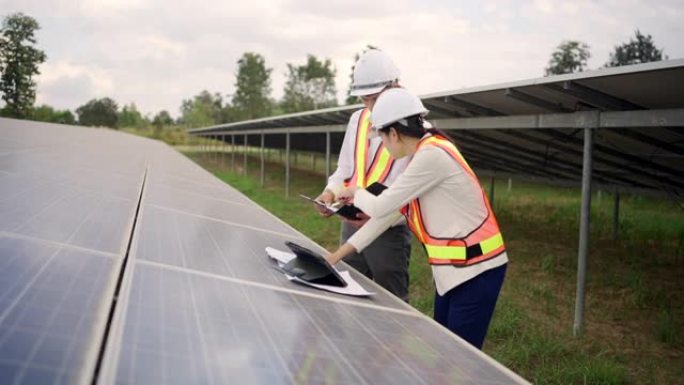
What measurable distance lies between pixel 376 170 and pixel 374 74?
21.0 inches

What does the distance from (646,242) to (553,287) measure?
4315 millimetres

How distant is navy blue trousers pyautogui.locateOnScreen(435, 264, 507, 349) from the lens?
253 centimetres

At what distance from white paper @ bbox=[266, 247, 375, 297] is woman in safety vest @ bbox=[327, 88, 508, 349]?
17 cm

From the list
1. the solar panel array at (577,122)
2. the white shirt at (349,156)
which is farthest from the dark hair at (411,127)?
the solar panel array at (577,122)

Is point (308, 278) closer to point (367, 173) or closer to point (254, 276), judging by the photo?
point (254, 276)

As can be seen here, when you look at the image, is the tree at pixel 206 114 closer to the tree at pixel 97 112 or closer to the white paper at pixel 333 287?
the tree at pixel 97 112

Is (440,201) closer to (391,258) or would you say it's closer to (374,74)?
(391,258)

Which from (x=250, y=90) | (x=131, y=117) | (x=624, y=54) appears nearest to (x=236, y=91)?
(x=250, y=90)

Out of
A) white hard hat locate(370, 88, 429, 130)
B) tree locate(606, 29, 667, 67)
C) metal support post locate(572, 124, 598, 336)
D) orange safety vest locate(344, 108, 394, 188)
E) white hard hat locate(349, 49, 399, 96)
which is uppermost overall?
tree locate(606, 29, 667, 67)

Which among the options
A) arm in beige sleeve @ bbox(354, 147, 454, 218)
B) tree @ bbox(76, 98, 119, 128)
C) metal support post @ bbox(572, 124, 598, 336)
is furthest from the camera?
tree @ bbox(76, 98, 119, 128)

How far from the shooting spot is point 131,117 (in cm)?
8406

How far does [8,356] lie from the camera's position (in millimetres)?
832

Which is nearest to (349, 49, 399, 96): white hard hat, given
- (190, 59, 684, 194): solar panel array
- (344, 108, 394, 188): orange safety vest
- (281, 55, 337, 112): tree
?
(344, 108, 394, 188): orange safety vest

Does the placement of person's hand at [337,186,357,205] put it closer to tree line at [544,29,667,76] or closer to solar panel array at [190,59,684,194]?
solar panel array at [190,59,684,194]
